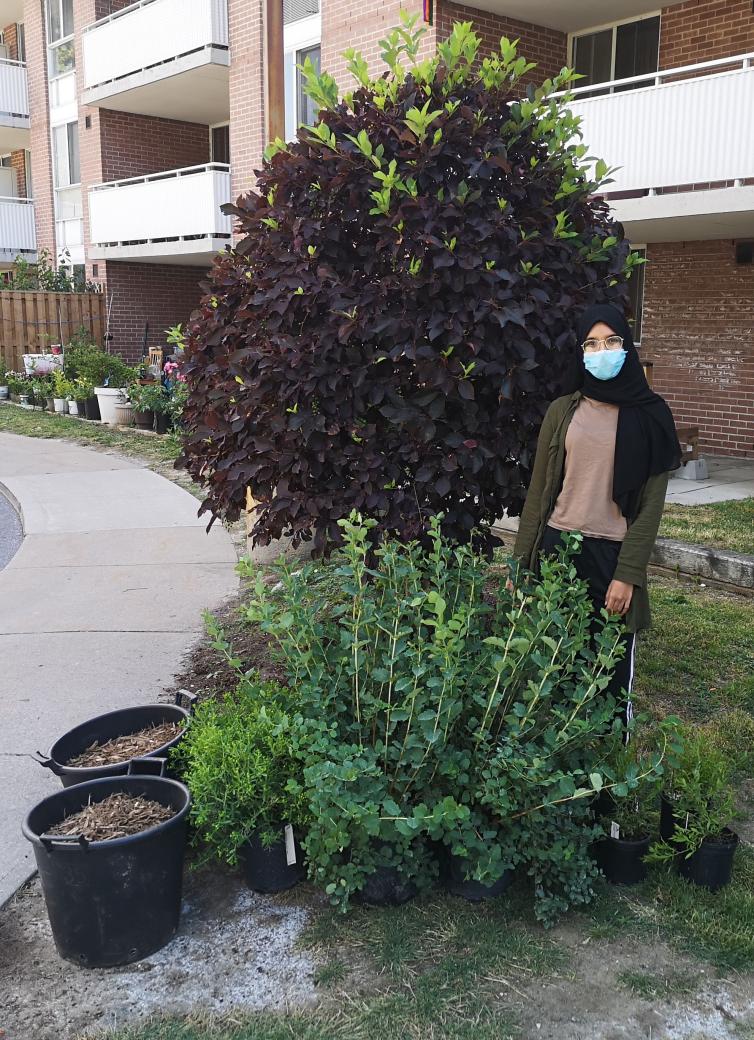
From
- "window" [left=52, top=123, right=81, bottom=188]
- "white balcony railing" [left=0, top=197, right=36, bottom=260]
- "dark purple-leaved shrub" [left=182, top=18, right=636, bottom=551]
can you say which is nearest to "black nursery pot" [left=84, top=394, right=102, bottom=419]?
"window" [left=52, top=123, right=81, bottom=188]

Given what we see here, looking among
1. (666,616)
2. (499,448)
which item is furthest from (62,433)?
(499,448)

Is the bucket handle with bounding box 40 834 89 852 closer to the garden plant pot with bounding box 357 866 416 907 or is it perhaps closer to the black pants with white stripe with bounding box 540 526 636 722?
the garden plant pot with bounding box 357 866 416 907

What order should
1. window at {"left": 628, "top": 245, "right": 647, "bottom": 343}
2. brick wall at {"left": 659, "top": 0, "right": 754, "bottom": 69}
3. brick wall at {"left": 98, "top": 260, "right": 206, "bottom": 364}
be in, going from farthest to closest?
1. brick wall at {"left": 98, "top": 260, "right": 206, "bottom": 364}
2. window at {"left": 628, "top": 245, "right": 647, "bottom": 343}
3. brick wall at {"left": 659, "top": 0, "right": 754, "bottom": 69}

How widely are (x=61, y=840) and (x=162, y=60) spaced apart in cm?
1820

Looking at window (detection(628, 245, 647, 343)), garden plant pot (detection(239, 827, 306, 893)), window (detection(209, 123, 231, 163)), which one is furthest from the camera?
window (detection(209, 123, 231, 163))

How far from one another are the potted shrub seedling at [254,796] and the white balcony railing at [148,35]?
1638 centimetres

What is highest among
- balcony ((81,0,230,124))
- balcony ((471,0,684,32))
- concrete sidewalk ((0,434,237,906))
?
balcony ((81,0,230,124))

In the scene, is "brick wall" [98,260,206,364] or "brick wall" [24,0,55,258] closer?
"brick wall" [98,260,206,364]

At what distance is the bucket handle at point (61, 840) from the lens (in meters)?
2.83

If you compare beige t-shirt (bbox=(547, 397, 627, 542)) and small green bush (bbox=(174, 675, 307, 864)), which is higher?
beige t-shirt (bbox=(547, 397, 627, 542))

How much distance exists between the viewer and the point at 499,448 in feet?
13.3

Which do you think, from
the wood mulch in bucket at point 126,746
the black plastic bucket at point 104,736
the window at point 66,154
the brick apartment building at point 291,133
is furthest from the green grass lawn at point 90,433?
the wood mulch in bucket at point 126,746

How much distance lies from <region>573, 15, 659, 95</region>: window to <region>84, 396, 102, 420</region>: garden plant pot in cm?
957

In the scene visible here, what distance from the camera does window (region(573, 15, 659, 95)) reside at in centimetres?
1230
